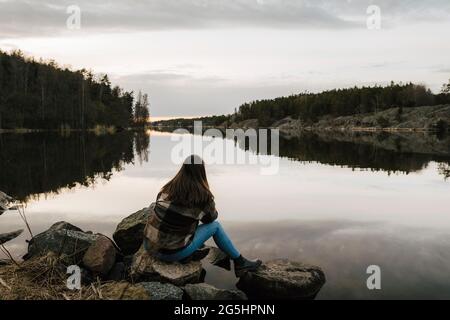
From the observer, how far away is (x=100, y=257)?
25.5ft

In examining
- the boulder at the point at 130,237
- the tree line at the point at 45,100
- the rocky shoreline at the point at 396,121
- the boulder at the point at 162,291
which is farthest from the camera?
the rocky shoreline at the point at 396,121

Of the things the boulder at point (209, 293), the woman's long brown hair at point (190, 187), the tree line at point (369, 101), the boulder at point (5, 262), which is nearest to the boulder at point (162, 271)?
the boulder at point (209, 293)

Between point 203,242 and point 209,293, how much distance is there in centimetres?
129

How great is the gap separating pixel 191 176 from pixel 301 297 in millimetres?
2712

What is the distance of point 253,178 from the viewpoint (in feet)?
68.4

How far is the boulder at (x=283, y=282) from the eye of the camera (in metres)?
7.21

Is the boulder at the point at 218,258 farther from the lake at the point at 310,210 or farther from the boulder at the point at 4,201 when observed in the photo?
the boulder at the point at 4,201

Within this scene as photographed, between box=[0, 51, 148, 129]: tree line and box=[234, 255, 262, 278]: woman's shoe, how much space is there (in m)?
82.0

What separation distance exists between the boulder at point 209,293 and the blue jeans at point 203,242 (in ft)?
2.53

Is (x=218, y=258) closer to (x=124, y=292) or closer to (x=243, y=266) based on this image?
(x=243, y=266)

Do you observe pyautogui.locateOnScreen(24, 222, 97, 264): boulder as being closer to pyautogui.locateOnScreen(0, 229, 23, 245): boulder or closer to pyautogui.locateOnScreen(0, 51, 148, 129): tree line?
pyautogui.locateOnScreen(0, 229, 23, 245): boulder

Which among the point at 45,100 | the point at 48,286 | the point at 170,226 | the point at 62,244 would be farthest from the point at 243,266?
the point at 45,100

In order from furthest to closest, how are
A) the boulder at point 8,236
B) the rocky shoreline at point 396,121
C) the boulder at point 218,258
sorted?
the rocky shoreline at point 396,121 < the boulder at point 8,236 < the boulder at point 218,258
